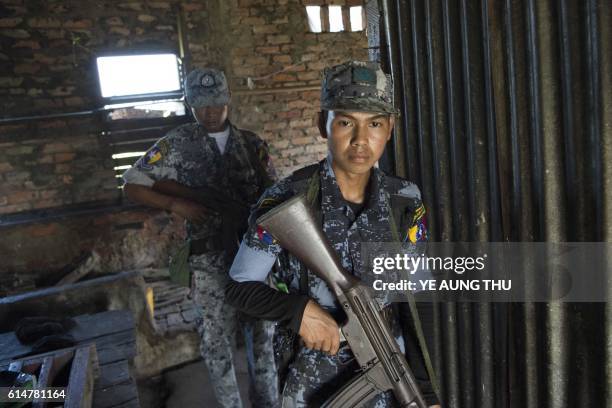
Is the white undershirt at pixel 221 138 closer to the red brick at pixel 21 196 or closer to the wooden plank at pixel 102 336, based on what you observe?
the wooden plank at pixel 102 336

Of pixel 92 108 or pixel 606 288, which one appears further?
pixel 92 108

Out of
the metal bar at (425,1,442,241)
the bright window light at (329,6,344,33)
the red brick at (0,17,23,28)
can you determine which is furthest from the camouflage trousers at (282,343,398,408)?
the bright window light at (329,6,344,33)

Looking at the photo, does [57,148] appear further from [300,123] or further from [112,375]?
[112,375]

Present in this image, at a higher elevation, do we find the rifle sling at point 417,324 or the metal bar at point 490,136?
the metal bar at point 490,136

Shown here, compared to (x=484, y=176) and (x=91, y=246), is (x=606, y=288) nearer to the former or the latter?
(x=484, y=176)

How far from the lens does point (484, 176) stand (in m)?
1.76

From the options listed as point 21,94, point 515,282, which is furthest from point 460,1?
point 21,94

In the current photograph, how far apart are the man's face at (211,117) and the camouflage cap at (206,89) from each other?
4 centimetres

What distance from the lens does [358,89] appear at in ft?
4.82

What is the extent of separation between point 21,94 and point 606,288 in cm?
485

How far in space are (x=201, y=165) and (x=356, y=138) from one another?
5.25 feet

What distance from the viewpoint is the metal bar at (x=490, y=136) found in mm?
1620

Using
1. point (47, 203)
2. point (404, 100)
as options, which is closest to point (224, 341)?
Answer: point (404, 100)

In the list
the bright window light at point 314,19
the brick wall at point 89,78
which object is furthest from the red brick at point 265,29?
the bright window light at point 314,19
